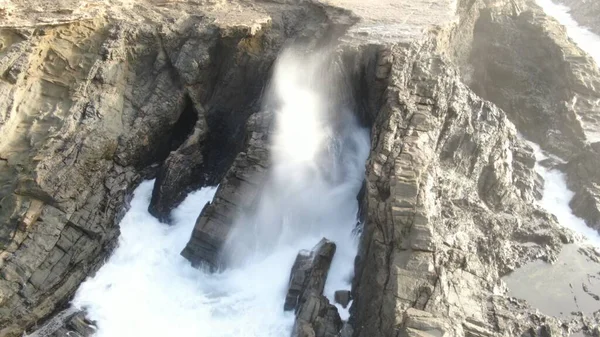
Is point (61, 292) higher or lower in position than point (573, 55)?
lower

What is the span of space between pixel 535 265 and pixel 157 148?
1437cm

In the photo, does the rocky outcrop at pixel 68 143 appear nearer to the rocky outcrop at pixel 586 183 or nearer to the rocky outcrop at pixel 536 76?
the rocky outcrop at pixel 586 183

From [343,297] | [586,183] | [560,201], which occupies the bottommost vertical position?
[343,297]

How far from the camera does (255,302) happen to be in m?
15.7

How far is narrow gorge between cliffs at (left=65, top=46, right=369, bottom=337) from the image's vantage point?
15.3 metres

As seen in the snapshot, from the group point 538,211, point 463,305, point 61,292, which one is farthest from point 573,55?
point 61,292

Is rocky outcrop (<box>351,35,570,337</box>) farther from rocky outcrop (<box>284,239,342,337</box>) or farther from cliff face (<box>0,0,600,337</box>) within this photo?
rocky outcrop (<box>284,239,342,337</box>)

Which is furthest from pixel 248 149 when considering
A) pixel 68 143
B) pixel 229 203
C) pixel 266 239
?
pixel 68 143

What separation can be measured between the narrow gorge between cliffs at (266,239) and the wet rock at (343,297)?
23cm

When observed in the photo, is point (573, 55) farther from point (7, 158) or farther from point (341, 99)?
point (7, 158)

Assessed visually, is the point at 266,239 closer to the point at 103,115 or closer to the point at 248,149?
the point at 248,149

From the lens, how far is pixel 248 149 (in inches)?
704

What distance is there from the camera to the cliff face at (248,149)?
13.6 m

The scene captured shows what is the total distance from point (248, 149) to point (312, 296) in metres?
5.92
